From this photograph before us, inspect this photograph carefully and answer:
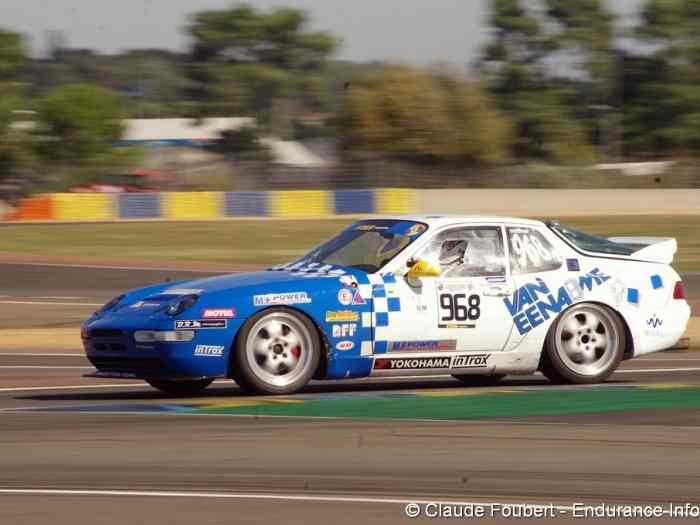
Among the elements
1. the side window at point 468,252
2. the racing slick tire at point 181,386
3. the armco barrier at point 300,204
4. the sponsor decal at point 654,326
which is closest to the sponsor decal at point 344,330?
the side window at point 468,252

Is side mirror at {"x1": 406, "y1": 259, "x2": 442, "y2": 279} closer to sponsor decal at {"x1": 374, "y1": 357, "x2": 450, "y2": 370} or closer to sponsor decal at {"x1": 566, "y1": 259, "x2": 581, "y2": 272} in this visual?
sponsor decal at {"x1": 374, "y1": 357, "x2": 450, "y2": 370}

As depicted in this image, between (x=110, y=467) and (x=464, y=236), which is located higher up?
(x=464, y=236)

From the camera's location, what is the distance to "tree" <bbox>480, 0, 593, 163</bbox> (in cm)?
8031

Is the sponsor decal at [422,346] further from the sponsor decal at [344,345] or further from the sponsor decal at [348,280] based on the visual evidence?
the sponsor decal at [348,280]

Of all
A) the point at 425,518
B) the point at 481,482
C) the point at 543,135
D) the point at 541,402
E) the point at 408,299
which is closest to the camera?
the point at 425,518

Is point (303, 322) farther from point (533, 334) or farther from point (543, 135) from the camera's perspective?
point (543, 135)

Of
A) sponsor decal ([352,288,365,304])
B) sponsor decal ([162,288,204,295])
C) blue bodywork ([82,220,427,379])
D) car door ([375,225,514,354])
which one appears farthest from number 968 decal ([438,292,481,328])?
sponsor decal ([162,288,204,295])

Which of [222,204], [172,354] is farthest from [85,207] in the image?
[172,354]

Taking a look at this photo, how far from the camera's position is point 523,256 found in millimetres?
10320

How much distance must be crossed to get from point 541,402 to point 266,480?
3.27 m

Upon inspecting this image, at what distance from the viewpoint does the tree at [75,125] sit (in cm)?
6531

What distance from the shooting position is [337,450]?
7.31m

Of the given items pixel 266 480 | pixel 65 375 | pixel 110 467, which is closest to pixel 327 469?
pixel 266 480

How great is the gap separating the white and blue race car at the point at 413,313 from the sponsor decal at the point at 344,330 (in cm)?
1
